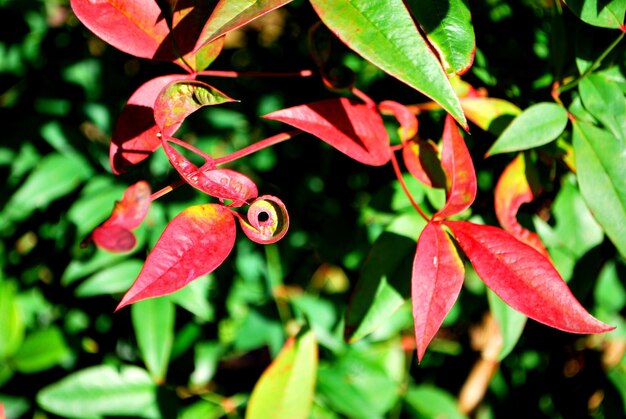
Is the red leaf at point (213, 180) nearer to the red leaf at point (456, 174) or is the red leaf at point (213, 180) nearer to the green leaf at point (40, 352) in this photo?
the red leaf at point (456, 174)

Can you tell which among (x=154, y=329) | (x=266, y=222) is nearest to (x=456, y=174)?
(x=266, y=222)

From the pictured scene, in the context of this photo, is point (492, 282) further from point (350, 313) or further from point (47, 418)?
point (47, 418)

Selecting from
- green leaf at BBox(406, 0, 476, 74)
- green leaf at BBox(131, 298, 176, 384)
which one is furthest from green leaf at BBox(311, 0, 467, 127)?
green leaf at BBox(131, 298, 176, 384)

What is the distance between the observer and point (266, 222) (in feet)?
1.66

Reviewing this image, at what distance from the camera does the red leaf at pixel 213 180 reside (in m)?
0.49

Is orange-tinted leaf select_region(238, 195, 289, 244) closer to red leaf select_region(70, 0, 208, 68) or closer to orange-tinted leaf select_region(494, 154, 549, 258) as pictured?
red leaf select_region(70, 0, 208, 68)

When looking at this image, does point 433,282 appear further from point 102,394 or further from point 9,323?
point 9,323

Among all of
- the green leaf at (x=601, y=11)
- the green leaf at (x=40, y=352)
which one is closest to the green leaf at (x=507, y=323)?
the green leaf at (x=601, y=11)

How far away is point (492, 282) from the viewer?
54cm

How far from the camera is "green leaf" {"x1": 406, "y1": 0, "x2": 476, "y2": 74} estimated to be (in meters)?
0.49

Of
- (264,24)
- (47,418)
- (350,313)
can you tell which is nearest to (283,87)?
(264,24)

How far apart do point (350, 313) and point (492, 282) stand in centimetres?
23

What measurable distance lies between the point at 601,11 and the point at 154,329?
2.39 ft

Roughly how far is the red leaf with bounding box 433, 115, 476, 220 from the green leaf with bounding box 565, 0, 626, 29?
155mm
